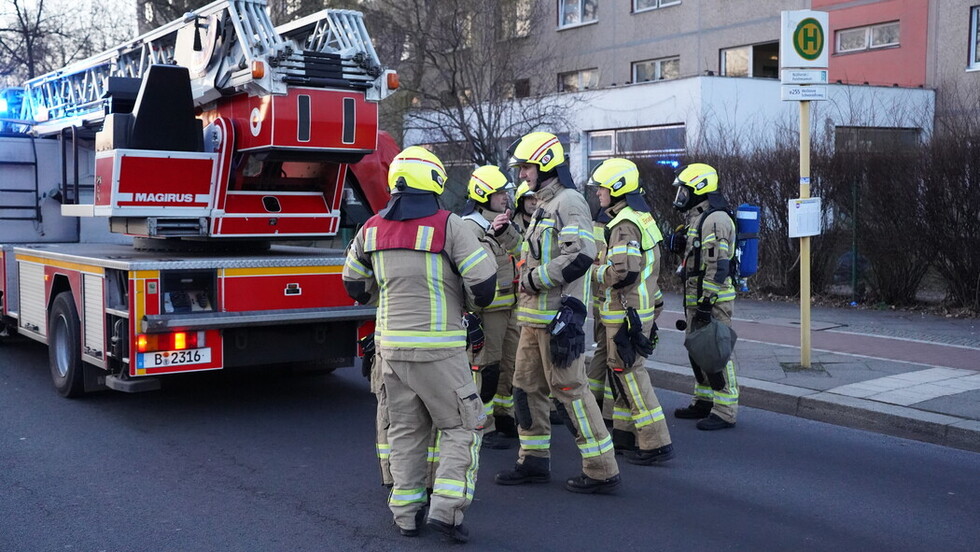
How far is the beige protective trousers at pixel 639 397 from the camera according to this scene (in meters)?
6.57

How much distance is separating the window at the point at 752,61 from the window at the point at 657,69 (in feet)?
4.92

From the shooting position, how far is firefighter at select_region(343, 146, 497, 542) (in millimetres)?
5078

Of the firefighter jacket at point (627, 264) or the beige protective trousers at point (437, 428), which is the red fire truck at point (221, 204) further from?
the beige protective trousers at point (437, 428)

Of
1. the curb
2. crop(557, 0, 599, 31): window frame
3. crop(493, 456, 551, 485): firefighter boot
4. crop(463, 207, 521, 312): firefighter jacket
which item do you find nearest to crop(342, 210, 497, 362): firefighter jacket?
crop(493, 456, 551, 485): firefighter boot

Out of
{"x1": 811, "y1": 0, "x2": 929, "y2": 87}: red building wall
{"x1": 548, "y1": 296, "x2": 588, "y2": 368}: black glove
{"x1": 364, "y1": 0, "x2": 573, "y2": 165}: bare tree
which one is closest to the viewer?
{"x1": 548, "y1": 296, "x2": 588, "y2": 368}: black glove

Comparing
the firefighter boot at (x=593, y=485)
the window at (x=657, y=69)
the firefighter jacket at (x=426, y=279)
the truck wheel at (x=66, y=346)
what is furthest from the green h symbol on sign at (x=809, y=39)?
the window at (x=657, y=69)

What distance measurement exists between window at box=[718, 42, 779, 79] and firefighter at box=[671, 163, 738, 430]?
69.8 feet

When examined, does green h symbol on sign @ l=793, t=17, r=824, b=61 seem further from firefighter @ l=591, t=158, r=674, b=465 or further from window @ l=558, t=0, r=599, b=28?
window @ l=558, t=0, r=599, b=28

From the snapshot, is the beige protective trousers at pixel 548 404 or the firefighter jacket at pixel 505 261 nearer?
the beige protective trousers at pixel 548 404

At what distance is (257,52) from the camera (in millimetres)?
7949

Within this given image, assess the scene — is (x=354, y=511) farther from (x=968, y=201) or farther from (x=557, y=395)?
(x=968, y=201)

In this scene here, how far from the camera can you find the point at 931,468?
6.56 meters

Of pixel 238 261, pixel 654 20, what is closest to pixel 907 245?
pixel 238 261

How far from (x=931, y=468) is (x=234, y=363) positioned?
5168mm
